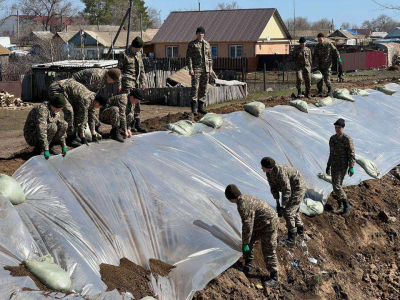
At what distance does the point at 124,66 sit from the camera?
9.51 m

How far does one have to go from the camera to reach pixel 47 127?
771 centimetres

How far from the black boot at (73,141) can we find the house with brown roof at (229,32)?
2818 centimetres

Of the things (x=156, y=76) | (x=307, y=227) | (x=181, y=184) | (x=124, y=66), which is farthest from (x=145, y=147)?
(x=156, y=76)

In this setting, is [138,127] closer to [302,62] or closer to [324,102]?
[324,102]

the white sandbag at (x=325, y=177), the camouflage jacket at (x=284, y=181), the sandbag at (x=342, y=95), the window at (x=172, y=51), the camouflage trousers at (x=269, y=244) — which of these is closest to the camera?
the camouflage trousers at (x=269, y=244)

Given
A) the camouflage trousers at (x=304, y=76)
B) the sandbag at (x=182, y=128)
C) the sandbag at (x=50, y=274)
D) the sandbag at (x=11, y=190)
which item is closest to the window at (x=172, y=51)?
the camouflage trousers at (x=304, y=76)

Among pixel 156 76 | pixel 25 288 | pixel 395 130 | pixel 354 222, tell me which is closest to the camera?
pixel 25 288

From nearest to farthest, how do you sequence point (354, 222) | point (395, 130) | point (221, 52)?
1. point (354, 222)
2. point (395, 130)
3. point (221, 52)

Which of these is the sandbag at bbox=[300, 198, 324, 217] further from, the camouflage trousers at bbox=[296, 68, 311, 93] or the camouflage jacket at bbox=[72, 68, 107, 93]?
the camouflage trousers at bbox=[296, 68, 311, 93]

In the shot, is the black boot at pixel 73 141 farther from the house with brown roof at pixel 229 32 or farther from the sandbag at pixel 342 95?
the house with brown roof at pixel 229 32

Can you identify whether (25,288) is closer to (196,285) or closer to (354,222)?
(196,285)

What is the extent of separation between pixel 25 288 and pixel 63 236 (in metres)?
0.89

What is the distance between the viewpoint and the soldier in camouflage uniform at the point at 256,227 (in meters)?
6.35

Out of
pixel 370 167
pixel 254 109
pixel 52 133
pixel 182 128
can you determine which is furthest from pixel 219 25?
pixel 52 133
